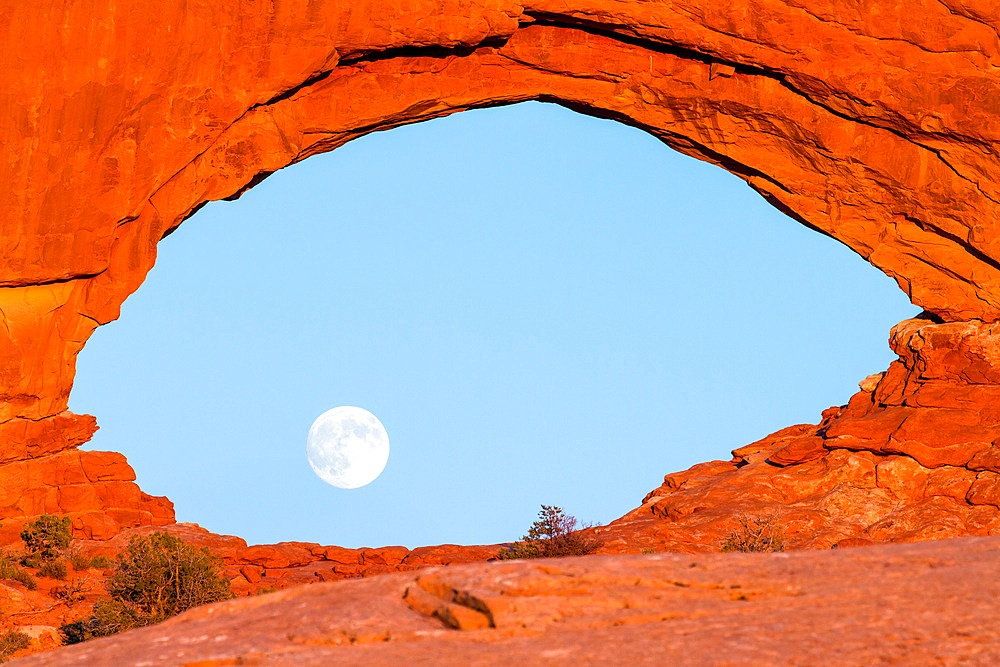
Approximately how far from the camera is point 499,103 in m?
22.4

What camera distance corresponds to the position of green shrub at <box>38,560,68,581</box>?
785 inches

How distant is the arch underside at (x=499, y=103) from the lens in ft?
63.5

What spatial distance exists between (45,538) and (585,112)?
52.5ft

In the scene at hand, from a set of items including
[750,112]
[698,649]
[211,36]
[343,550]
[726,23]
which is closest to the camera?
[698,649]

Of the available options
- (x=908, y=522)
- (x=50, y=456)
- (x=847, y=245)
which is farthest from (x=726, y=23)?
(x=50, y=456)

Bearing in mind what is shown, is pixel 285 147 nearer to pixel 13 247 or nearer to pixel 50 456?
pixel 13 247

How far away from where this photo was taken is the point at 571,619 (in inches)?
258

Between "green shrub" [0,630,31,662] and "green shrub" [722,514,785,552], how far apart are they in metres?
12.1

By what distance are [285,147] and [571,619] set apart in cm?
1711

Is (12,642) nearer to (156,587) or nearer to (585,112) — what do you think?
(156,587)

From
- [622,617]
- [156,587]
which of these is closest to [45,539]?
[156,587]

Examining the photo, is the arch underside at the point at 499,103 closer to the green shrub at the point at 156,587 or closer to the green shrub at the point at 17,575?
the green shrub at the point at 17,575

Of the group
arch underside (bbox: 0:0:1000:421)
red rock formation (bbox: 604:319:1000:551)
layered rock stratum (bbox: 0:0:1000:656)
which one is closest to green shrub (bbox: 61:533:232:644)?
layered rock stratum (bbox: 0:0:1000:656)

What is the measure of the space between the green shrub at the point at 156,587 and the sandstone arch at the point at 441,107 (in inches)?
254
